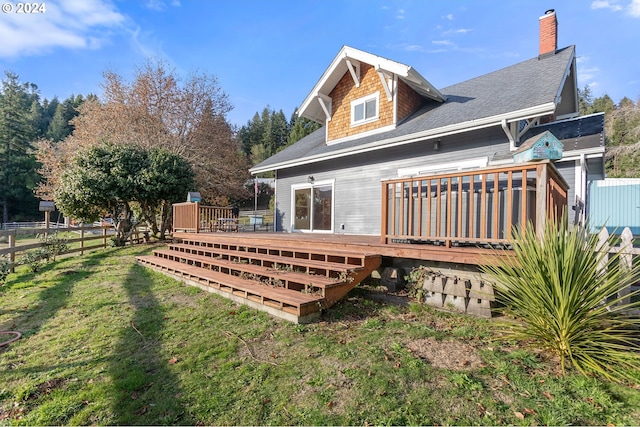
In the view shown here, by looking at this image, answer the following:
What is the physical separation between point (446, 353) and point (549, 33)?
9.92 m

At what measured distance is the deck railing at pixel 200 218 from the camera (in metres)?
9.71

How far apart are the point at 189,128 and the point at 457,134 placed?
16249 mm

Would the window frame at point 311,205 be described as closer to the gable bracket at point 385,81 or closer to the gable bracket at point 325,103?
the gable bracket at point 325,103

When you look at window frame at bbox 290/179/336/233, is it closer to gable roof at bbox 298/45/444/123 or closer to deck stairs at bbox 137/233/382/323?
gable roof at bbox 298/45/444/123

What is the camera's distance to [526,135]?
6023 millimetres

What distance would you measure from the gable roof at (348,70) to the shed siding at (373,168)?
2036mm

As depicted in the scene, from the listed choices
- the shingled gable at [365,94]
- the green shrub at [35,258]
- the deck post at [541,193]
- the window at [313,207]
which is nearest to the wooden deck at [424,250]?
the deck post at [541,193]

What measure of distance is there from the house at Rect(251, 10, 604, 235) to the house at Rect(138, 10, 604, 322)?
36 mm

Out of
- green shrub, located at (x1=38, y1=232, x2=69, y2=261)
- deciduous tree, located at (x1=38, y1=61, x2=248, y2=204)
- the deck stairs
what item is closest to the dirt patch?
the deck stairs

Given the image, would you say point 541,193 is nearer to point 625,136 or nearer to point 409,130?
point 409,130

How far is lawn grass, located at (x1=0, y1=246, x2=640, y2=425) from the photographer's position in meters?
2.10

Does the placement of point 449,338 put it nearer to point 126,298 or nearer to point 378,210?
point 378,210

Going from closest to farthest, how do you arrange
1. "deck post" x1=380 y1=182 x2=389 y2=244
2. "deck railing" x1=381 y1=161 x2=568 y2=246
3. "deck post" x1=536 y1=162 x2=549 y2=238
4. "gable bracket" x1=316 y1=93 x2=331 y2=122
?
"deck post" x1=536 y1=162 x2=549 y2=238 → "deck railing" x1=381 y1=161 x2=568 y2=246 → "deck post" x1=380 y1=182 x2=389 y2=244 → "gable bracket" x1=316 y1=93 x2=331 y2=122

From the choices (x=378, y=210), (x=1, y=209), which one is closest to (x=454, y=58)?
(x=378, y=210)
